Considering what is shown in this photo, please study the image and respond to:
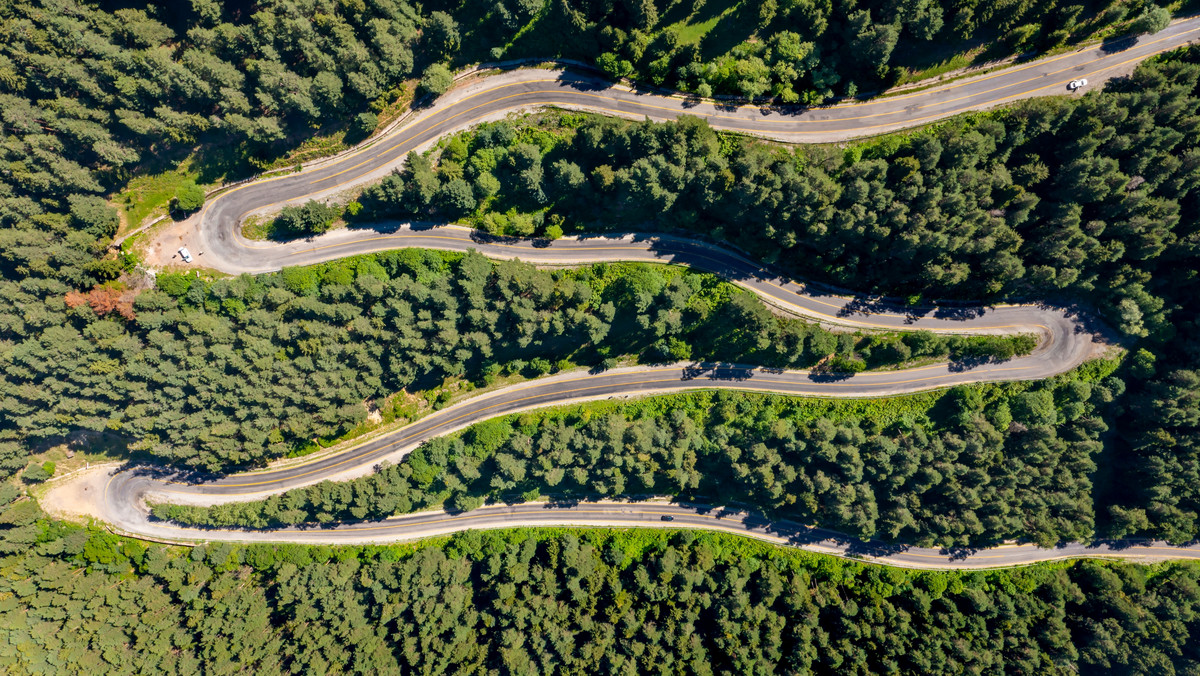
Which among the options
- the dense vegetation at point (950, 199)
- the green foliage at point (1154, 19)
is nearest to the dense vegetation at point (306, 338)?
the dense vegetation at point (950, 199)

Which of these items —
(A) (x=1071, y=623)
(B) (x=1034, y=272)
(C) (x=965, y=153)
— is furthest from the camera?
(A) (x=1071, y=623)

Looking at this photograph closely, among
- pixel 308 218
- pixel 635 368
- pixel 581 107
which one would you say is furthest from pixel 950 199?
Result: pixel 308 218

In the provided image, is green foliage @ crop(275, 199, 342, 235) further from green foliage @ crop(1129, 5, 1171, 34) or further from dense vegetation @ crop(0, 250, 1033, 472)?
green foliage @ crop(1129, 5, 1171, 34)

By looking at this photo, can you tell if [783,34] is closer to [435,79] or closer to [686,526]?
[435,79]

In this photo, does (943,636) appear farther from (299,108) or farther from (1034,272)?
(299,108)

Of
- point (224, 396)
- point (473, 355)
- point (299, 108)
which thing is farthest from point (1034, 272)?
point (224, 396)
